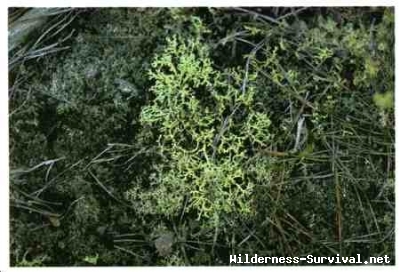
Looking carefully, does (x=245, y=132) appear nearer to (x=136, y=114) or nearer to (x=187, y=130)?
(x=187, y=130)

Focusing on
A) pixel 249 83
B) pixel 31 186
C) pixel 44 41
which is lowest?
pixel 31 186

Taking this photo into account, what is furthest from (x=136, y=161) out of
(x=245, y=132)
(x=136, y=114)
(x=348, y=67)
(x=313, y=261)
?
(x=348, y=67)

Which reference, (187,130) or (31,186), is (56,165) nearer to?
(31,186)

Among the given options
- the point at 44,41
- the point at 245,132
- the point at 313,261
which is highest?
the point at 44,41

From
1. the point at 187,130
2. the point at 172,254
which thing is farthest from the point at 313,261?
the point at 187,130

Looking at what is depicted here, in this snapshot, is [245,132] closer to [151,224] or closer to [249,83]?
[249,83]

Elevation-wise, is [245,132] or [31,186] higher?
[245,132]

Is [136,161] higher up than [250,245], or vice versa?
[136,161]
